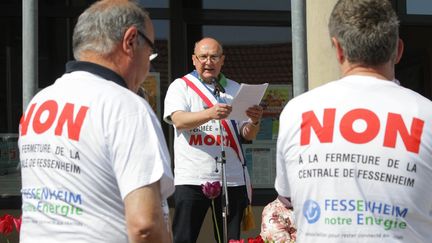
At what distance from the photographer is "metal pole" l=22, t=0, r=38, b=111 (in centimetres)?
453

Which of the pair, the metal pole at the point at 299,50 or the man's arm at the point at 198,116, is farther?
the man's arm at the point at 198,116

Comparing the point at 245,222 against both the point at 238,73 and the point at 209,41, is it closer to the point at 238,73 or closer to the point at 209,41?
the point at 209,41

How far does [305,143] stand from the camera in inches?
96.3

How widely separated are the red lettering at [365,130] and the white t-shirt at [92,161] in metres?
0.54

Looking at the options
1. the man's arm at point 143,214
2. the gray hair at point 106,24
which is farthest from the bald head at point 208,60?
the man's arm at point 143,214

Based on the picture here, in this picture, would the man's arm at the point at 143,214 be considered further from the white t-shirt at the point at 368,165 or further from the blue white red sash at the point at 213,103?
the blue white red sash at the point at 213,103

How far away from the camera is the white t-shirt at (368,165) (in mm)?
2344

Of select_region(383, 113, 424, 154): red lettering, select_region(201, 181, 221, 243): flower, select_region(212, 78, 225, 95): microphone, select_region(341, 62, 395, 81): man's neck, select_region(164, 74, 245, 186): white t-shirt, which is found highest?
select_region(341, 62, 395, 81): man's neck

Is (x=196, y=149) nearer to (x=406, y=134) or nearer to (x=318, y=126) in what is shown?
(x=318, y=126)

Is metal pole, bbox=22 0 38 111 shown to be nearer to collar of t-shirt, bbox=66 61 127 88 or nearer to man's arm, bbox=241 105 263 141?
man's arm, bbox=241 105 263 141

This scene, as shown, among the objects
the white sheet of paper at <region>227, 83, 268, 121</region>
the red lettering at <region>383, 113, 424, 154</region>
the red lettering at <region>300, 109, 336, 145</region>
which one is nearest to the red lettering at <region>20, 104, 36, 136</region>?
the red lettering at <region>300, 109, 336, 145</region>

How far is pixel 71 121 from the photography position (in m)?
2.38

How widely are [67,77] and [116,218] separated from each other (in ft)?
1.60

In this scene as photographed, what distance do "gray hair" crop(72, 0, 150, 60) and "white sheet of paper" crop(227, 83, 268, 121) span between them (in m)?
2.72
